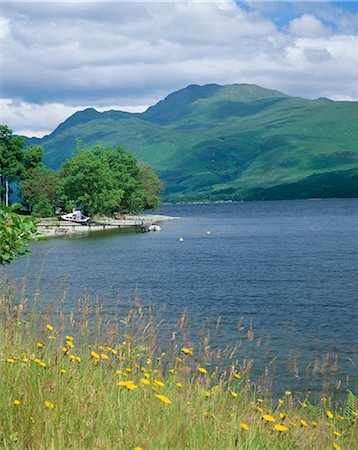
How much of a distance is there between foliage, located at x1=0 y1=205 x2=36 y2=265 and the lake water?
0.35 m

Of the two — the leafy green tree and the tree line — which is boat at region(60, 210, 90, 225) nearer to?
the tree line

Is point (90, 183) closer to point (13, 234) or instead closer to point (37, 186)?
point (37, 186)

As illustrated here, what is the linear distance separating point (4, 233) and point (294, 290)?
35.1 m

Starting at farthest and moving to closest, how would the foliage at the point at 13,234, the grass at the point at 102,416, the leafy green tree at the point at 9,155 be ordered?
1. the leafy green tree at the point at 9,155
2. the foliage at the point at 13,234
3. the grass at the point at 102,416

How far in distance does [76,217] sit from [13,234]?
118 metres

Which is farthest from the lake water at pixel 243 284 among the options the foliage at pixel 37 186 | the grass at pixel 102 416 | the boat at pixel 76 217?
the boat at pixel 76 217

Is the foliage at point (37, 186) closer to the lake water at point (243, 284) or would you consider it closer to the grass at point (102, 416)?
the lake water at point (243, 284)

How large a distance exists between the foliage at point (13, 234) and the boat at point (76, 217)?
115 metres

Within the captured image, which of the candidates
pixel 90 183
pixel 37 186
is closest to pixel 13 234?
pixel 37 186

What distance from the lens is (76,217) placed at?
413ft

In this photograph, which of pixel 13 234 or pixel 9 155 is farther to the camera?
pixel 9 155

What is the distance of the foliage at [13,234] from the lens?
9617mm

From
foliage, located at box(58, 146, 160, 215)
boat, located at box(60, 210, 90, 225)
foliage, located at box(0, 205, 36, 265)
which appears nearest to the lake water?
foliage, located at box(0, 205, 36, 265)

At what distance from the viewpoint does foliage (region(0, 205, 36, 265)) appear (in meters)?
9.62
